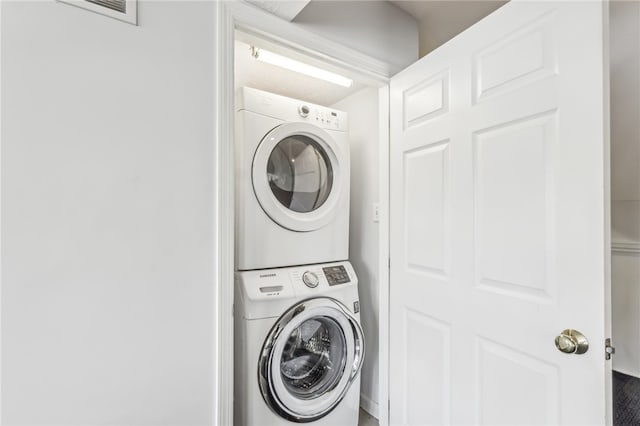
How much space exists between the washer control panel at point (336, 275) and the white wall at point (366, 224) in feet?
0.98

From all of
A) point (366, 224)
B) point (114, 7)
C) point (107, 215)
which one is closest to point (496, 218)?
point (366, 224)

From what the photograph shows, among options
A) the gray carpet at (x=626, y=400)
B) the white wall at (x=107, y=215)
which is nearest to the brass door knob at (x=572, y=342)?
the gray carpet at (x=626, y=400)

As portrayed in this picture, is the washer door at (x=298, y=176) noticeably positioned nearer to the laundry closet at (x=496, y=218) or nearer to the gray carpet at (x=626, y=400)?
the laundry closet at (x=496, y=218)

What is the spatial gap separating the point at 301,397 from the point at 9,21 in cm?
184

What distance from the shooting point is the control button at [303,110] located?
1725 millimetres

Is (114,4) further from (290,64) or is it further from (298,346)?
(298,346)

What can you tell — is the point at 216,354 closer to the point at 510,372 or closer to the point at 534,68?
the point at 510,372

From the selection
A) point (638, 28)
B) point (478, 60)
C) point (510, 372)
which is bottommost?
point (510, 372)

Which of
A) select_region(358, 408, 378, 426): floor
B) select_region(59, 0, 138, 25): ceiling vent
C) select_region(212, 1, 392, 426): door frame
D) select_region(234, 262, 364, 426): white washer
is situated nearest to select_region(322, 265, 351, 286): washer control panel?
select_region(234, 262, 364, 426): white washer

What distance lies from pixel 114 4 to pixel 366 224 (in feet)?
5.41

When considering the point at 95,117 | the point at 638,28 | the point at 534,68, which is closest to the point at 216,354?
the point at 95,117

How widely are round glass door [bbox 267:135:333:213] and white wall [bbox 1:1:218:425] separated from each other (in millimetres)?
551

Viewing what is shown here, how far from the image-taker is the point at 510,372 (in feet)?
3.69

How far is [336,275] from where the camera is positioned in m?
1.76
